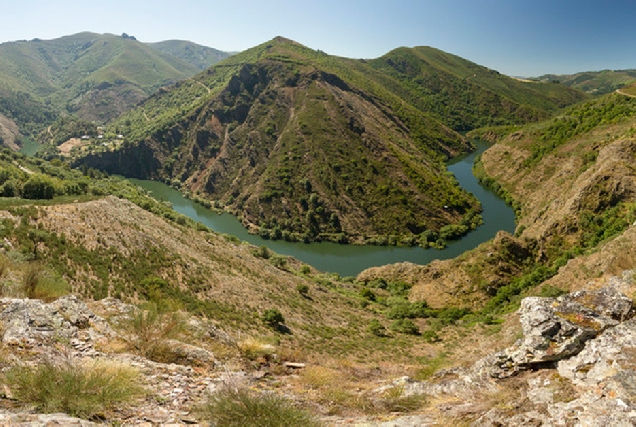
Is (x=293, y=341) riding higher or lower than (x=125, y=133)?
lower

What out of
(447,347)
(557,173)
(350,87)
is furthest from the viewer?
(350,87)

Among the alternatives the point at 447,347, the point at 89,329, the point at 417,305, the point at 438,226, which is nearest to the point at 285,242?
the point at 438,226

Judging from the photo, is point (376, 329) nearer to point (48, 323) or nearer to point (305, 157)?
point (48, 323)

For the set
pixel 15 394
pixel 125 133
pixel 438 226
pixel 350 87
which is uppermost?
pixel 350 87

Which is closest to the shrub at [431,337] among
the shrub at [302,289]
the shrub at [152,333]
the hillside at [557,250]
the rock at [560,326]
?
the hillside at [557,250]

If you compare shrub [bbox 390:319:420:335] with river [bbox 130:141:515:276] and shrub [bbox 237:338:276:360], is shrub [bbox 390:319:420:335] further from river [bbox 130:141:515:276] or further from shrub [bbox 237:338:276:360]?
river [bbox 130:141:515:276]

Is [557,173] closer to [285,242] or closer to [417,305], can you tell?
[417,305]
